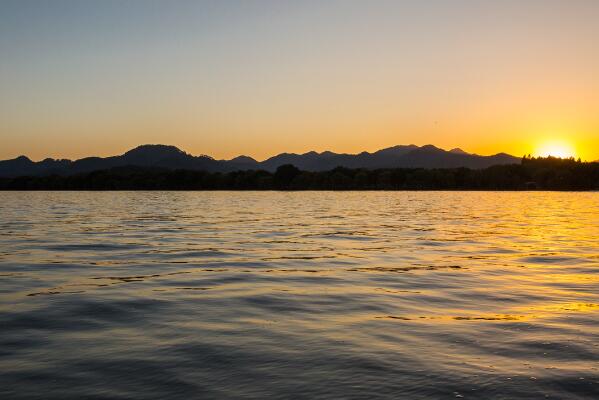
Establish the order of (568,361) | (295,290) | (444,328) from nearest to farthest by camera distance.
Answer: (568,361) → (444,328) → (295,290)

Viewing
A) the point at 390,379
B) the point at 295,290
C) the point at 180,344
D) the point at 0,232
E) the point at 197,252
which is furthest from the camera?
the point at 0,232

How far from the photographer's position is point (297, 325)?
12102 millimetres

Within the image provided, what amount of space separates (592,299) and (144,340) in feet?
38.7

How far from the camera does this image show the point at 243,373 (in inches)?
348

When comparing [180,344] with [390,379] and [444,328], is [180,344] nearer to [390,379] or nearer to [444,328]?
[390,379]

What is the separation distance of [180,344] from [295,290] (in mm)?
6343

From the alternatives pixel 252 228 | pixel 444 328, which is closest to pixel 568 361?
pixel 444 328

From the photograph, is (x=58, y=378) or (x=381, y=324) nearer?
(x=58, y=378)

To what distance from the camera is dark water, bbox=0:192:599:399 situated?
8.31 meters

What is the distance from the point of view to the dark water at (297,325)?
27.3 ft

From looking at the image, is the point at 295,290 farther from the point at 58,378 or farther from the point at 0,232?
the point at 0,232

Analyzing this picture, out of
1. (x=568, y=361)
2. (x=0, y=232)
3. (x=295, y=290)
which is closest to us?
(x=568, y=361)

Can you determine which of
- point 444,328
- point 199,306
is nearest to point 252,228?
point 199,306

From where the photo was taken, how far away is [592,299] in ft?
49.6
